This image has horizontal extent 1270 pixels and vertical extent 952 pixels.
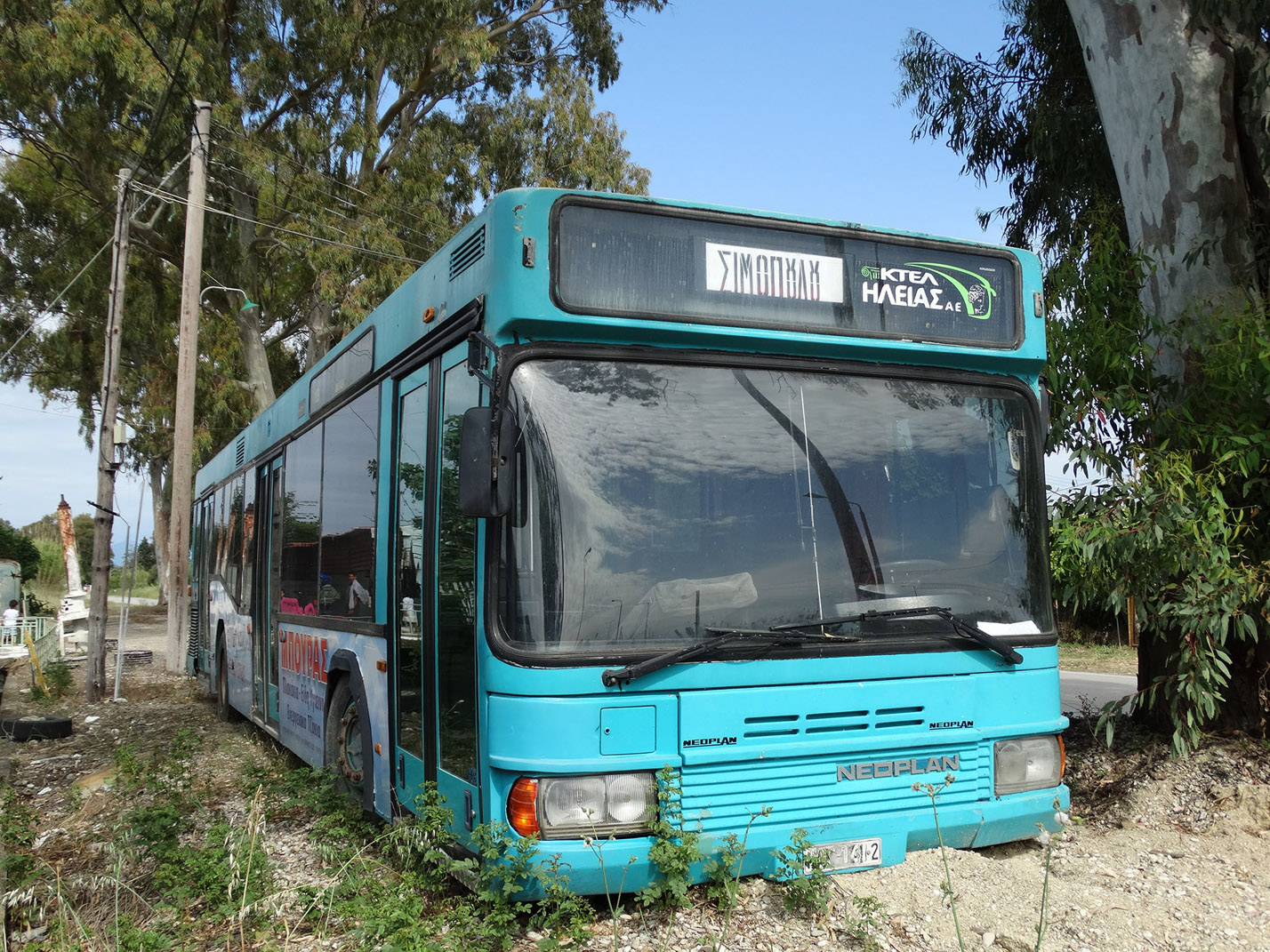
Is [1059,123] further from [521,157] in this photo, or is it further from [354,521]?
[521,157]

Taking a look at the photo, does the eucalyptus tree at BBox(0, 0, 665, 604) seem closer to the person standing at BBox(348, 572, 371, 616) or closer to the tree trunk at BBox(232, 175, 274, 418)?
the tree trunk at BBox(232, 175, 274, 418)

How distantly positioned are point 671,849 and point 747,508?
1.28 metres

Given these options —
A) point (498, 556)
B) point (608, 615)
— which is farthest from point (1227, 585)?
point (498, 556)

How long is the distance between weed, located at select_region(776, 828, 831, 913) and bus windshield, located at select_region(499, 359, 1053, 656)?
820mm

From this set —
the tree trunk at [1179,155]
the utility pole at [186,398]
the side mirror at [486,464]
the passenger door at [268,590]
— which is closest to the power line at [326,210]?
the utility pole at [186,398]

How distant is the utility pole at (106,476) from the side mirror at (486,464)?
1273 cm

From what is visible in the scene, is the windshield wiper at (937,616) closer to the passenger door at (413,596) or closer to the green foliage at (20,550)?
the passenger door at (413,596)

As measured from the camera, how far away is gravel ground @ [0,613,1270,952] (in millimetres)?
4047

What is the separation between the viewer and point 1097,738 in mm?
7129

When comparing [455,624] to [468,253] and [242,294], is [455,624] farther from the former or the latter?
[242,294]

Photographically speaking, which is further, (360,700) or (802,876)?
(360,700)

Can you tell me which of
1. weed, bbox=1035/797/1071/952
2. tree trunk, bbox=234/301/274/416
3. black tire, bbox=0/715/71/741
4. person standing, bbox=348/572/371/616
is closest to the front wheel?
person standing, bbox=348/572/371/616

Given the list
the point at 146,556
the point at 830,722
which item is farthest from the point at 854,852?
the point at 146,556

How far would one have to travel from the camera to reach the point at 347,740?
645cm
